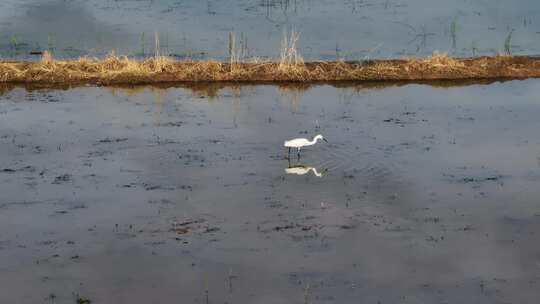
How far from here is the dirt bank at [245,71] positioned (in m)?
28.0

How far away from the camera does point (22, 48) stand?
32656 millimetres

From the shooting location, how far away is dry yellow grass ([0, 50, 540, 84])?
28.0 metres

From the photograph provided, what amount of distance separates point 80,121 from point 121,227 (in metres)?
7.82

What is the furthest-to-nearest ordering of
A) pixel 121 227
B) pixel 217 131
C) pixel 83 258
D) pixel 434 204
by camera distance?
pixel 217 131
pixel 434 204
pixel 121 227
pixel 83 258

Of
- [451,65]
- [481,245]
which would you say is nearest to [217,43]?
[451,65]

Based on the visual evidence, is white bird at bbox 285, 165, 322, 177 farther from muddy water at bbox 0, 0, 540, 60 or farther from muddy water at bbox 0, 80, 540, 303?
muddy water at bbox 0, 0, 540, 60

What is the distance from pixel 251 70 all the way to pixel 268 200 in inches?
449

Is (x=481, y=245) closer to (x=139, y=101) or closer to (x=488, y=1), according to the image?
(x=139, y=101)

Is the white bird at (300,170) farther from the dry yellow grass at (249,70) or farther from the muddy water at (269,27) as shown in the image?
the muddy water at (269,27)

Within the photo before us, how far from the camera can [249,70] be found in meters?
28.4

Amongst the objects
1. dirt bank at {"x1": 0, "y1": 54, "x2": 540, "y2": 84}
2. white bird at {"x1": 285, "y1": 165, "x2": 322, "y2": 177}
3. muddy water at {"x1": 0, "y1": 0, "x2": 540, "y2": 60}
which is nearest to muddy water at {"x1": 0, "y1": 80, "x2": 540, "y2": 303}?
white bird at {"x1": 285, "y1": 165, "x2": 322, "y2": 177}

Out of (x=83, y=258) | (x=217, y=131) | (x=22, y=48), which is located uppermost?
(x=22, y=48)

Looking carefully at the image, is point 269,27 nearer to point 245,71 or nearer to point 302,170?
point 245,71

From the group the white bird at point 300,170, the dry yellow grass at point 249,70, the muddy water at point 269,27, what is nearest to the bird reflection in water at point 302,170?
the white bird at point 300,170
